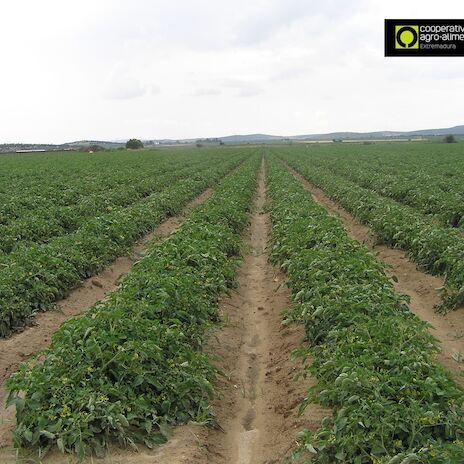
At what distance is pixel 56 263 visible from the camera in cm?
881

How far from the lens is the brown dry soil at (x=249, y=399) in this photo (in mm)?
4453

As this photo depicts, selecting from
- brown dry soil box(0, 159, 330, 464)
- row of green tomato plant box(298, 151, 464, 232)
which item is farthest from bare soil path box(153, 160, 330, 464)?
row of green tomato plant box(298, 151, 464, 232)

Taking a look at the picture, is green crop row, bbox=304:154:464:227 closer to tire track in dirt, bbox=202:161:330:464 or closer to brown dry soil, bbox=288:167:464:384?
brown dry soil, bbox=288:167:464:384

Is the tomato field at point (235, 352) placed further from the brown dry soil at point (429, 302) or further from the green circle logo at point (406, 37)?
the green circle logo at point (406, 37)

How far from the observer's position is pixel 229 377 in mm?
6035

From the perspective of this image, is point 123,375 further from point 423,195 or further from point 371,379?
point 423,195

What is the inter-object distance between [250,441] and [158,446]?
956 millimetres

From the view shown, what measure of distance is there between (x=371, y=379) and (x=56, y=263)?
632cm

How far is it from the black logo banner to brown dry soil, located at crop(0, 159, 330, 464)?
931 cm

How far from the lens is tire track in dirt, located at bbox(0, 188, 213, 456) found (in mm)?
5051

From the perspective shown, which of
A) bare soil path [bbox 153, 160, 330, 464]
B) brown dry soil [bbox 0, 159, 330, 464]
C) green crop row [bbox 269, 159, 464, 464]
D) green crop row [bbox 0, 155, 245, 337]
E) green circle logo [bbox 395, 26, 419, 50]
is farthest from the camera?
green circle logo [bbox 395, 26, 419, 50]

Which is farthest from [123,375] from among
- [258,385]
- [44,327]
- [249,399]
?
[44,327]

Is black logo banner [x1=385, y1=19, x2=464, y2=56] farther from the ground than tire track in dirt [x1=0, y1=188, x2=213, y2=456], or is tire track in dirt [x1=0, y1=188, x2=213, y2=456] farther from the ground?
black logo banner [x1=385, y1=19, x2=464, y2=56]

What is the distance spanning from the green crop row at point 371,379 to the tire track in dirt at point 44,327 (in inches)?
113
